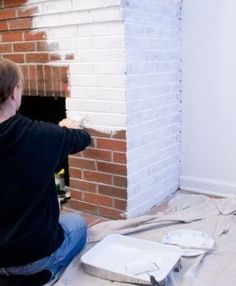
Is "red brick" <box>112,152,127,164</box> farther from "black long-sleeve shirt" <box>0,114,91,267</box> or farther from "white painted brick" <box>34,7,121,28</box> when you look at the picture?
"white painted brick" <box>34,7,121,28</box>

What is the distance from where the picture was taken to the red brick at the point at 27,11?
2.27 m

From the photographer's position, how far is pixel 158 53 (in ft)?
7.58

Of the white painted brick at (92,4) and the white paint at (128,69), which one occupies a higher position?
the white painted brick at (92,4)

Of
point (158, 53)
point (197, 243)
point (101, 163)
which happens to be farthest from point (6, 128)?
point (158, 53)

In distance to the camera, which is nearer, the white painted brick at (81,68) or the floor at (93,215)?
the white painted brick at (81,68)

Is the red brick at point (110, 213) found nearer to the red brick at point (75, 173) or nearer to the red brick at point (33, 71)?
the red brick at point (75, 173)

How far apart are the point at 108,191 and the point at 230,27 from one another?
4.11 feet

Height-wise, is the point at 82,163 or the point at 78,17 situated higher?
the point at 78,17

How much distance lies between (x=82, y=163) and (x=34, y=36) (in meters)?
0.83

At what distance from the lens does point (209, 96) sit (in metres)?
2.49

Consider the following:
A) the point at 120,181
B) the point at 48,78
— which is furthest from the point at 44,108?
the point at 120,181

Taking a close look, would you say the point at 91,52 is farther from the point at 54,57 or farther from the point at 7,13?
the point at 7,13

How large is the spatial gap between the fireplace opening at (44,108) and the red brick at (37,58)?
1.52ft

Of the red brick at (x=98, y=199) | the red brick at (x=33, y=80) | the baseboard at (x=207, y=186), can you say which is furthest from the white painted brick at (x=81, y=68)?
the baseboard at (x=207, y=186)
